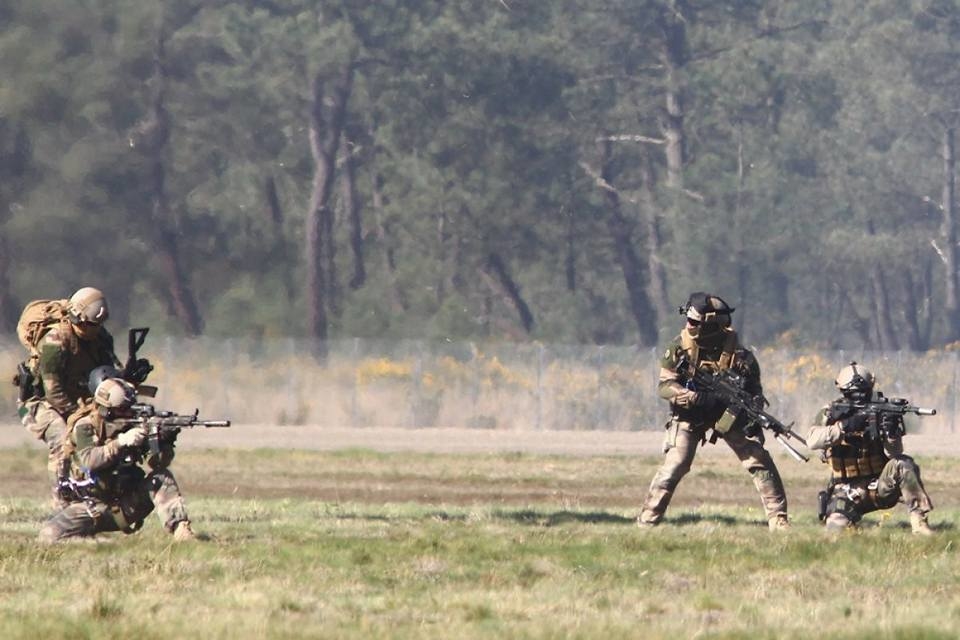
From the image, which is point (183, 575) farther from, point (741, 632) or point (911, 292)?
point (911, 292)

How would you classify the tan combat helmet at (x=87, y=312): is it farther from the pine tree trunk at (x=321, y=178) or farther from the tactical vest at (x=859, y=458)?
the pine tree trunk at (x=321, y=178)

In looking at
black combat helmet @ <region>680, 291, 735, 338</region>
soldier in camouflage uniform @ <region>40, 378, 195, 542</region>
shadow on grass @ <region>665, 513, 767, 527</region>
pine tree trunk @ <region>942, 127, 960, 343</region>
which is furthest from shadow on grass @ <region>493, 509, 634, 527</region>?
pine tree trunk @ <region>942, 127, 960, 343</region>

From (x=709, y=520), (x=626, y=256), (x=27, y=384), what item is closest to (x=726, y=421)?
(x=709, y=520)

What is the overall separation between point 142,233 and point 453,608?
4673 cm

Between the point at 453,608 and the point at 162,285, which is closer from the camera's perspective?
the point at 453,608

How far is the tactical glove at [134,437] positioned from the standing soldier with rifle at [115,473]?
0.01 metres

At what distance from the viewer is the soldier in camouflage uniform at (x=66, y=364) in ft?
49.1

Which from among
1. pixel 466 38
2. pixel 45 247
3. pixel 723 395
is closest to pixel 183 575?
pixel 723 395

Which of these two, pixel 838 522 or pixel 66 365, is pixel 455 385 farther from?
pixel 66 365

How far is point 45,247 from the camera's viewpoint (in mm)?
54375

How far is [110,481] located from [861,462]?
5.55 meters

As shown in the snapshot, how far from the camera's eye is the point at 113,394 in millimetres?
14047

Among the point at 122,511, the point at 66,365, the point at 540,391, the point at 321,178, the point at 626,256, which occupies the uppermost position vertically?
the point at 321,178

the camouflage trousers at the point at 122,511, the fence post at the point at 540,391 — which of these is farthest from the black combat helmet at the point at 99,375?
the fence post at the point at 540,391
